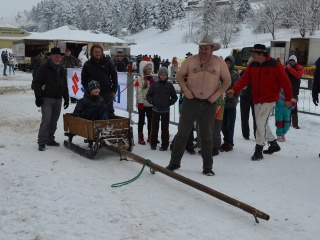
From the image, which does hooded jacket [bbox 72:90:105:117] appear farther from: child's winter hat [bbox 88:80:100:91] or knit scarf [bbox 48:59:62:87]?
knit scarf [bbox 48:59:62:87]

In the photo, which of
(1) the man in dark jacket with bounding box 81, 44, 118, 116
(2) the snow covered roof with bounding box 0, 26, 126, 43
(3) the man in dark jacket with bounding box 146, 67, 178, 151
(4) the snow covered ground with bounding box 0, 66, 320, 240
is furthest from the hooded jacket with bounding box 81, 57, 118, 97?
(2) the snow covered roof with bounding box 0, 26, 126, 43

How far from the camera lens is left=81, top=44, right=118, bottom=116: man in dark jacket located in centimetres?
715

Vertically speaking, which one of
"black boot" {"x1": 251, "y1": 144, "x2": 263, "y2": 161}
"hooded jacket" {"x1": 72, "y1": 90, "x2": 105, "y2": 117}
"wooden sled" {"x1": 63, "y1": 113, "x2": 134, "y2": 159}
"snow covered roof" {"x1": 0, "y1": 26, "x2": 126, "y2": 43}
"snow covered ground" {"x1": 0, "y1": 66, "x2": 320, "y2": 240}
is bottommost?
"snow covered ground" {"x1": 0, "y1": 66, "x2": 320, "y2": 240}

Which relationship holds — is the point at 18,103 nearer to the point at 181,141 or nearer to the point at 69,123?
the point at 69,123

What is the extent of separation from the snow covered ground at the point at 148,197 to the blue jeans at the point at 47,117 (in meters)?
→ 0.26

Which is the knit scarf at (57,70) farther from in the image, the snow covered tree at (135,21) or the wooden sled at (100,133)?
the snow covered tree at (135,21)

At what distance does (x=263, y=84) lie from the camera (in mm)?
6434

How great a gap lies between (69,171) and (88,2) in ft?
504

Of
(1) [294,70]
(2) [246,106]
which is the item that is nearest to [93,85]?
(2) [246,106]

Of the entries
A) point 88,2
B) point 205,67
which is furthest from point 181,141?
point 88,2

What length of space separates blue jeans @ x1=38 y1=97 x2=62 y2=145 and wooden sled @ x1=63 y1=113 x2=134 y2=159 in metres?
0.47

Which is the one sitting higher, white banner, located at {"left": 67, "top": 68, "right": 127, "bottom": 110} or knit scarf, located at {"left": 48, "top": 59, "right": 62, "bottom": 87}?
knit scarf, located at {"left": 48, "top": 59, "right": 62, "bottom": 87}

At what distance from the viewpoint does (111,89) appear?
7430 mm

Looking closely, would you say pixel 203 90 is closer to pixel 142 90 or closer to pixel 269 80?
pixel 269 80
